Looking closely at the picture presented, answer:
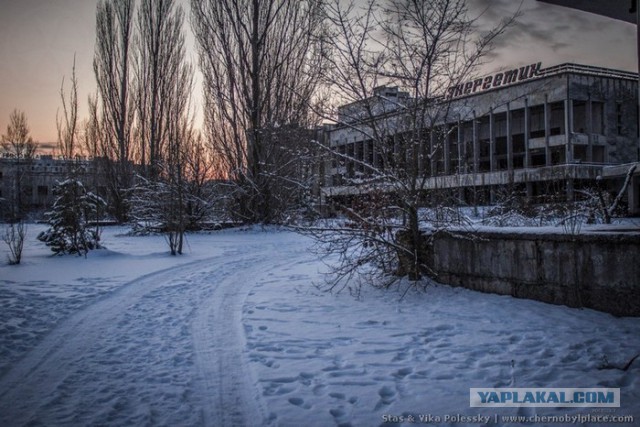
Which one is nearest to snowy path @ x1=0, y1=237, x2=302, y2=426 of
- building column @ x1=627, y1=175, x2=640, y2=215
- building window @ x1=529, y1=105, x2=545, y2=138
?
building column @ x1=627, y1=175, x2=640, y2=215

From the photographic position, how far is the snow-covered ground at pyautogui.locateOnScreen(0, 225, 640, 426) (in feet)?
9.62

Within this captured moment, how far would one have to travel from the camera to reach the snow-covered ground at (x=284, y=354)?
2932 mm

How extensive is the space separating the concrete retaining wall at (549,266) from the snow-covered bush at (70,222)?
9236 millimetres

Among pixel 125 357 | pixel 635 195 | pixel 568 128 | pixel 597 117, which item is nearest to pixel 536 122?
pixel 597 117

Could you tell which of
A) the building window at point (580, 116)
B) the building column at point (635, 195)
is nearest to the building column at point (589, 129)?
the building window at point (580, 116)

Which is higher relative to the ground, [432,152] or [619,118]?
[619,118]

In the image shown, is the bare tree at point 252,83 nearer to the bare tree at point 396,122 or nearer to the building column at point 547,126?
the bare tree at point 396,122

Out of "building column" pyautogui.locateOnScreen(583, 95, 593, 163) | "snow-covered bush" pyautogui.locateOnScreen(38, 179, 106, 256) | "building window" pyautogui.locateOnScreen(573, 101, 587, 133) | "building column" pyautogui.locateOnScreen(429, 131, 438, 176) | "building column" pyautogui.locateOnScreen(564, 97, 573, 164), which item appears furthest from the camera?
"building window" pyautogui.locateOnScreen(573, 101, 587, 133)

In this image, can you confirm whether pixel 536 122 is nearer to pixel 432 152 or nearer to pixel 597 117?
pixel 597 117

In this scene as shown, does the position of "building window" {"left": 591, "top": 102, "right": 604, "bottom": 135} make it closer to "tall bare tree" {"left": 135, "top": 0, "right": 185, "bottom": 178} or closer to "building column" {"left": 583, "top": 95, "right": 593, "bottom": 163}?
"building column" {"left": 583, "top": 95, "right": 593, "bottom": 163}

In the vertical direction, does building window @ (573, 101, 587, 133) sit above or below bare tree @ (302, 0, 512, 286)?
above

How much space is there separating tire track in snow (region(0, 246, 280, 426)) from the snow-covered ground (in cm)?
1

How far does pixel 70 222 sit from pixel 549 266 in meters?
10.9

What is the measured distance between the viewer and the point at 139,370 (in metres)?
3.62
